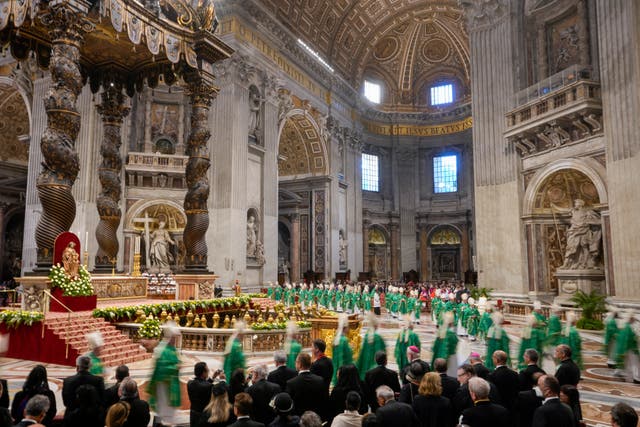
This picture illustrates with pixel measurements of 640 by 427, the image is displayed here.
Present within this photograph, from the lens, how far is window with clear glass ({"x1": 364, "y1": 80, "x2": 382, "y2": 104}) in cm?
3556

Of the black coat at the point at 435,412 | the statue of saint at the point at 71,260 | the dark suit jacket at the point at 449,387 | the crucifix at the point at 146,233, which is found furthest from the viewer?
the crucifix at the point at 146,233

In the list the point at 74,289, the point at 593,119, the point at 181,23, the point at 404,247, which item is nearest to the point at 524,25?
the point at 593,119

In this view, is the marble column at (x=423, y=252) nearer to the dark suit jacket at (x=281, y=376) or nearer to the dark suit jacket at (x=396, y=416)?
the dark suit jacket at (x=281, y=376)

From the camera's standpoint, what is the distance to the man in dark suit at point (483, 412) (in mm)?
3424

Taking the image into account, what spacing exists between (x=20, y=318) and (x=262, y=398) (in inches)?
252

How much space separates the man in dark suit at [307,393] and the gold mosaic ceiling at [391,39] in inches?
905

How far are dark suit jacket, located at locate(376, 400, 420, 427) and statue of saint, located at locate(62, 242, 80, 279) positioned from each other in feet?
25.4

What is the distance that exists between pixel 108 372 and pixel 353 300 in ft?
39.2

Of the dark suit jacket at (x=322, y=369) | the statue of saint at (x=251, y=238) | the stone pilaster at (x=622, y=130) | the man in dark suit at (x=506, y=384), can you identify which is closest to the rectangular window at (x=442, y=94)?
the statue of saint at (x=251, y=238)

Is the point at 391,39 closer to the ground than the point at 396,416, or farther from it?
farther from it

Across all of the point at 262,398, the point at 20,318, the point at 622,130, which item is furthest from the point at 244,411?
the point at 622,130

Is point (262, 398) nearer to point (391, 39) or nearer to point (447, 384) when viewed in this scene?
point (447, 384)

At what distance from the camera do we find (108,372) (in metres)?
7.93

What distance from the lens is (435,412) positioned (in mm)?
3721
